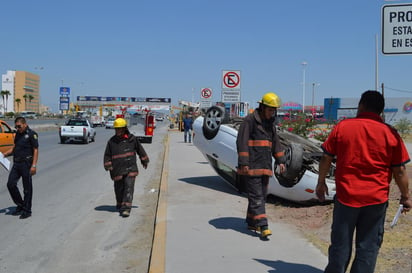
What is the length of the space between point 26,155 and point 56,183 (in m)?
3.91

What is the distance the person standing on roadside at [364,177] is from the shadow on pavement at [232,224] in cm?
228

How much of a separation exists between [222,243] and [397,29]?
3.19 m

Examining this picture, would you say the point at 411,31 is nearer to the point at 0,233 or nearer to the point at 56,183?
the point at 0,233

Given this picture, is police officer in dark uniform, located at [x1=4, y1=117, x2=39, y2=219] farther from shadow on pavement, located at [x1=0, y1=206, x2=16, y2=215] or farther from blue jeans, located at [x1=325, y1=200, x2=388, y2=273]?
blue jeans, located at [x1=325, y1=200, x2=388, y2=273]

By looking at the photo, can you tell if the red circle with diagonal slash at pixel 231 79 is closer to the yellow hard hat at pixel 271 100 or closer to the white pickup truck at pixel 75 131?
the yellow hard hat at pixel 271 100

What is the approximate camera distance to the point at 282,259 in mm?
4957

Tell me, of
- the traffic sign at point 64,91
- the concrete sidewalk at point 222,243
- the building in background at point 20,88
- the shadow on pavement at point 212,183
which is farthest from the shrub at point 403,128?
the building in background at point 20,88

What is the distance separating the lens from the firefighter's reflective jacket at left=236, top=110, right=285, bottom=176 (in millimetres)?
5685

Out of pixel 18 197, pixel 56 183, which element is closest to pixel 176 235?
pixel 18 197

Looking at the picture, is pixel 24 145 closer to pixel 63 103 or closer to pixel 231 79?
pixel 231 79

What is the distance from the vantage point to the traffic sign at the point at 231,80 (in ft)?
43.1

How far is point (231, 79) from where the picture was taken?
13.2m

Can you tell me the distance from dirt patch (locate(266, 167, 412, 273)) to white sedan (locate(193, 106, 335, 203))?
0.80ft

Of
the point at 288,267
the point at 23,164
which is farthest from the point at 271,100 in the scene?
the point at 23,164
